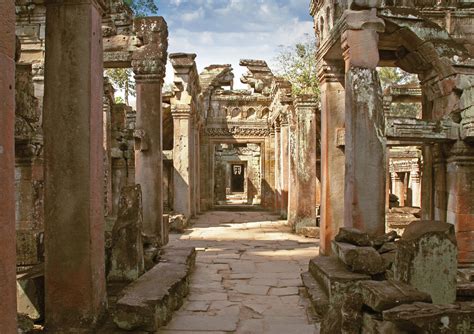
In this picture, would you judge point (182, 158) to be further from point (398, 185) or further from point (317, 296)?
point (398, 185)

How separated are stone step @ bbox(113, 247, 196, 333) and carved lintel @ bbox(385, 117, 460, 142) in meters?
3.54

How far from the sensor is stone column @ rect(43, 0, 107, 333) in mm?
4203

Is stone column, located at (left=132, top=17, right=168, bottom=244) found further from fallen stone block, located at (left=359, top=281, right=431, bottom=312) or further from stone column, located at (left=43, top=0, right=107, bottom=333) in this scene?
fallen stone block, located at (left=359, top=281, right=431, bottom=312)

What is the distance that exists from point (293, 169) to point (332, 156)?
633cm

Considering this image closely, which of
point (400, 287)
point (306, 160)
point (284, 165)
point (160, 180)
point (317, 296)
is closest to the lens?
point (400, 287)

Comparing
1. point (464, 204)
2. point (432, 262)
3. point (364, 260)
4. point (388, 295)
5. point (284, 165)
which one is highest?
point (284, 165)

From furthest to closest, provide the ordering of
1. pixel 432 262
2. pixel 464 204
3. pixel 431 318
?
pixel 464 204
pixel 432 262
pixel 431 318

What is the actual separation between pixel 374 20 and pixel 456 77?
5.75 ft

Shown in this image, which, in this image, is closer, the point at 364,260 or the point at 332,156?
the point at 364,260

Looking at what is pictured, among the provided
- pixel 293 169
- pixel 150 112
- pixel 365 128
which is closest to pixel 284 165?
pixel 293 169

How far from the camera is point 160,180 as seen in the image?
910 cm

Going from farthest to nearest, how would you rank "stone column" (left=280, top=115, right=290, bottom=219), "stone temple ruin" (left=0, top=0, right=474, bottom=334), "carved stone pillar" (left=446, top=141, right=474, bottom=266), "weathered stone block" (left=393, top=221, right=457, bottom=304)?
"stone column" (left=280, top=115, right=290, bottom=219)
"carved stone pillar" (left=446, top=141, right=474, bottom=266)
"weathered stone block" (left=393, top=221, right=457, bottom=304)
"stone temple ruin" (left=0, top=0, right=474, bottom=334)

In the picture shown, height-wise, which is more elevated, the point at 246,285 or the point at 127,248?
the point at 127,248

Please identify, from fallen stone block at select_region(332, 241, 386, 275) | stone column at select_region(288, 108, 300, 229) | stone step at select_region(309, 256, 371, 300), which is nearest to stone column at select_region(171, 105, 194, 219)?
stone column at select_region(288, 108, 300, 229)
